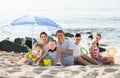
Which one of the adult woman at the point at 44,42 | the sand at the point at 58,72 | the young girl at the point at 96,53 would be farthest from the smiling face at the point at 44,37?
the young girl at the point at 96,53

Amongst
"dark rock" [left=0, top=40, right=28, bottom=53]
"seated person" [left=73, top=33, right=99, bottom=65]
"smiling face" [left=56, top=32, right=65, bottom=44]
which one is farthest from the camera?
"dark rock" [left=0, top=40, right=28, bottom=53]

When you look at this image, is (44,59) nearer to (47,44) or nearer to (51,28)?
(47,44)

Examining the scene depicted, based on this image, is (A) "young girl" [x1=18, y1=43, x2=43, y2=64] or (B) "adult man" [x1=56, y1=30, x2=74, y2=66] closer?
(B) "adult man" [x1=56, y1=30, x2=74, y2=66]

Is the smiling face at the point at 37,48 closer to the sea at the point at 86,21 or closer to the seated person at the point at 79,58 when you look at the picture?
the seated person at the point at 79,58

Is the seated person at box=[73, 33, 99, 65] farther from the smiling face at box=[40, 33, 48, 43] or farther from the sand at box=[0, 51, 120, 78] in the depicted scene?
the smiling face at box=[40, 33, 48, 43]

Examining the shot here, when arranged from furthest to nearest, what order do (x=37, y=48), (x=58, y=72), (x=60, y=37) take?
1. (x=37, y=48)
2. (x=60, y=37)
3. (x=58, y=72)

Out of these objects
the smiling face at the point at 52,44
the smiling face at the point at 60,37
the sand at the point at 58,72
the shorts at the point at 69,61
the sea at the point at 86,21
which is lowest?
the sand at the point at 58,72

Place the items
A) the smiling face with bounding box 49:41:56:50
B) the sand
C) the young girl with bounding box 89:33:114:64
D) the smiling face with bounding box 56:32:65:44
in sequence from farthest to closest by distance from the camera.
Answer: the young girl with bounding box 89:33:114:64, the smiling face with bounding box 56:32:65:44, the smiling face with bounding box 49:41:56:50, the sand

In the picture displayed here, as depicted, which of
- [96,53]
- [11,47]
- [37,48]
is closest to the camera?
[37,48]

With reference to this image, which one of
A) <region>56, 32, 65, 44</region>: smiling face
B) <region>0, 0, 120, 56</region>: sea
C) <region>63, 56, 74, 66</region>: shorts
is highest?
<region>0, 0, 120, 56</region>: sea

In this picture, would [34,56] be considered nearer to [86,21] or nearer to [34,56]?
[34,56]

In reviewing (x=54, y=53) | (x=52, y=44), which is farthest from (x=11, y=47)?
(x=52, y=44)

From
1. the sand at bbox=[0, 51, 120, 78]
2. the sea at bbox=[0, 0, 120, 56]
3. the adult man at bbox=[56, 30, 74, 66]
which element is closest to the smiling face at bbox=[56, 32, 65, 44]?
the adult man at bbox=[56, 30, 74, 66]

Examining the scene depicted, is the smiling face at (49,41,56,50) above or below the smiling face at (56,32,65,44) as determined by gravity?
below
